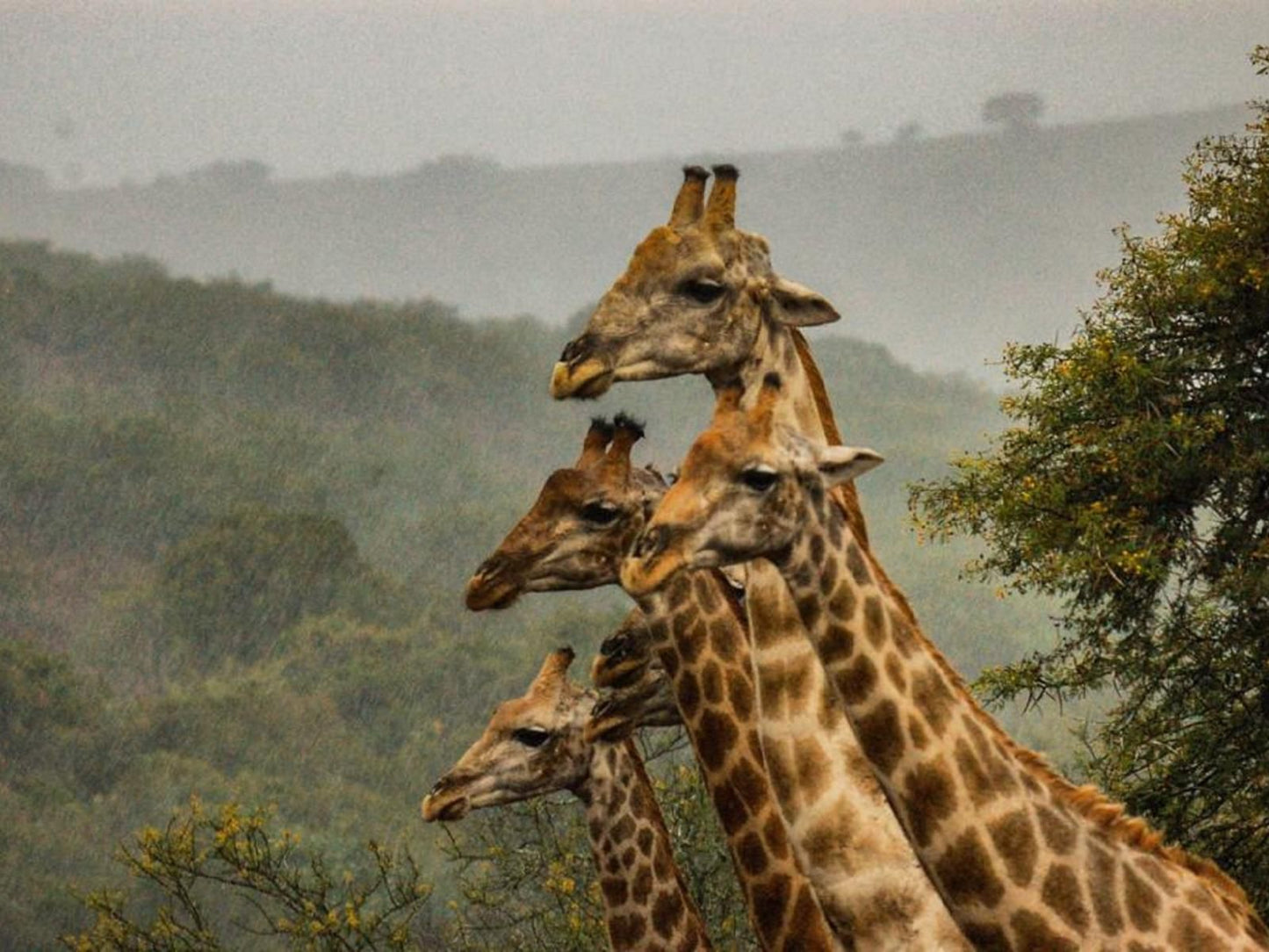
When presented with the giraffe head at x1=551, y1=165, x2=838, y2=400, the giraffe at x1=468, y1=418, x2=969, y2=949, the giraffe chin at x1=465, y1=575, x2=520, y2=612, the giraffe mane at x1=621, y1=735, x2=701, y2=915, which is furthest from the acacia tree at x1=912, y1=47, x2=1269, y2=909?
the giraffe head at x1=551, y1=165, x2=838, y2=400

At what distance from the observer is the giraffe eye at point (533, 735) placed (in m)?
11.3

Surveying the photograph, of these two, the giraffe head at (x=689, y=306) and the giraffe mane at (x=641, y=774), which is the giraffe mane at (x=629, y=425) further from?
the giraffe mane at (x=641, y=774)

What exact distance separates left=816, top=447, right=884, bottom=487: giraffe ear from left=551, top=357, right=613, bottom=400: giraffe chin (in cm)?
156

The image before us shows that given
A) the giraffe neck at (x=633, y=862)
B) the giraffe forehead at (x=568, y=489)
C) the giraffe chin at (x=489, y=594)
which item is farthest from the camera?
the giraffe neck at (x=633, y=862)

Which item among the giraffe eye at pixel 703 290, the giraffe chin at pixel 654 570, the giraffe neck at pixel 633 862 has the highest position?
the giraffe eye at pixel 703 290

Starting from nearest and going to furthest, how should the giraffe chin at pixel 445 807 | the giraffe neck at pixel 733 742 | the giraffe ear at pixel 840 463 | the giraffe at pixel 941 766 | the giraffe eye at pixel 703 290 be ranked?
the giraffe ear at pixel 840 463 < the giraffe at pixel 941 766 < the giraffe eye at pixel 703 290 < the giraffe neck at pixel 733 742 < the giraffe chin at pixel 445 807

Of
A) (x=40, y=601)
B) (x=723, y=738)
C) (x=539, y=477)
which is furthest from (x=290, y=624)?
(x=723, y=738)

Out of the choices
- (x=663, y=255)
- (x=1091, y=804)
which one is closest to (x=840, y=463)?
(x=1091, y=804)

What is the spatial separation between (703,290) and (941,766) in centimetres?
250

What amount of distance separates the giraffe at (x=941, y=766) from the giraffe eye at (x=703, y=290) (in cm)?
149

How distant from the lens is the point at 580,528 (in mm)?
10195

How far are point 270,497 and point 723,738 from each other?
10573cm

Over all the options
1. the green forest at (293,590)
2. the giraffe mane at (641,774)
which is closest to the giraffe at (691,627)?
the giraffe mane at (641,774)

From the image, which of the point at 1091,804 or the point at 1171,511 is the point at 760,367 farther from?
the point at 1171,511
